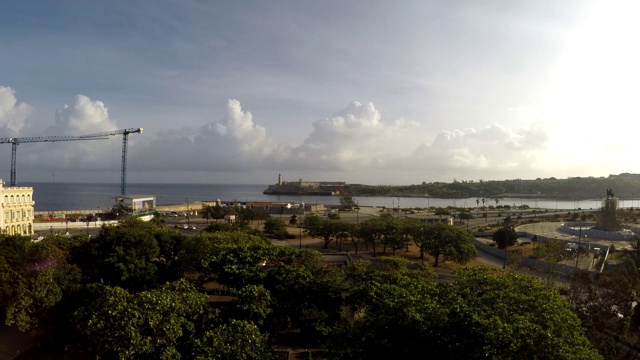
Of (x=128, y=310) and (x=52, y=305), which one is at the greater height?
(x=128, y=310)

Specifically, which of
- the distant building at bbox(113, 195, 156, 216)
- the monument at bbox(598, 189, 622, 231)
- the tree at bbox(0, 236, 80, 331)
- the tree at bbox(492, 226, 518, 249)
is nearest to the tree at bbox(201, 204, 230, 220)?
the distant building at bbox(113, 195, 156, 216)

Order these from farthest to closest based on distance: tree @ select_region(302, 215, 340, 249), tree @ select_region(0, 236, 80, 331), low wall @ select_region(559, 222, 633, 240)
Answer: tree @ select_region(302, 215, 340, 249) → low wall @ select_region(559, 222, 633, 240) → tree @ select_region(0, 236, 80, 331)

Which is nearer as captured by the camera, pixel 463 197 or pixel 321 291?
pixel 321 291

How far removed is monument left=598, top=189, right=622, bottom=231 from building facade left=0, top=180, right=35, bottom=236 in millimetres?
54386

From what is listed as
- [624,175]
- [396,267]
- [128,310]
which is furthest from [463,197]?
[128,310]

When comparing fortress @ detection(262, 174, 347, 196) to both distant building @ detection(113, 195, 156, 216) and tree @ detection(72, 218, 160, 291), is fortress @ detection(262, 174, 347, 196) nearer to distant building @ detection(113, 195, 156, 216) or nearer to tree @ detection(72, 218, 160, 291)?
distant building @ detection(113, 195, 156, 216)

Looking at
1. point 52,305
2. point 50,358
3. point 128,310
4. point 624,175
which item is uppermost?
point 624,175

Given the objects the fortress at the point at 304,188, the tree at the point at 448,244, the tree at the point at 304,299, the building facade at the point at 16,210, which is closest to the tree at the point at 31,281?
the tree at the point at 304,299

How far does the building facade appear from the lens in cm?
3794

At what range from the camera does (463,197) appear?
160125 millimetres

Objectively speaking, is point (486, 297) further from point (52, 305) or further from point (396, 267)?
point (52, 305)

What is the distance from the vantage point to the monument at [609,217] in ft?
132

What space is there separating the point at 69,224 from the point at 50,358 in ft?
123

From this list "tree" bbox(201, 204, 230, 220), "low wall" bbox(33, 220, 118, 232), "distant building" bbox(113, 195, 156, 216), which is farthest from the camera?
"tree" bbox(201, 204, 230, 220)
